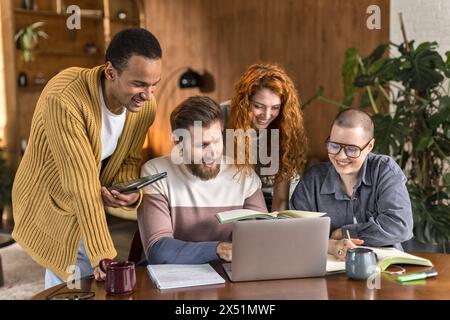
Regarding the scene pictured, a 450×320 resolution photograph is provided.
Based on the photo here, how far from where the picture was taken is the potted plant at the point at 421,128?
3.08 m

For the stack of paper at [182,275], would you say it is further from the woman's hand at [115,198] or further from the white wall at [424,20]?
the white wall at [424,20]

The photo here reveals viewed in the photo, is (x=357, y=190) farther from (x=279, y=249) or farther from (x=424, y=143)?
(x=424, y=143)

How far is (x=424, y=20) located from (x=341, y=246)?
2.31 metres

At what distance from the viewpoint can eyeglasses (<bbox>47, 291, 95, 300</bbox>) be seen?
1.49 meters

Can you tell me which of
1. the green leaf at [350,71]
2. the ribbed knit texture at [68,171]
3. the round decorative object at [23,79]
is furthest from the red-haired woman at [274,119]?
the round decorative object at [23,79]

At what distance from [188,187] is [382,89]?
6.22ft

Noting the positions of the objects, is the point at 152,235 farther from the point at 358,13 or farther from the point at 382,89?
the point at 358,13

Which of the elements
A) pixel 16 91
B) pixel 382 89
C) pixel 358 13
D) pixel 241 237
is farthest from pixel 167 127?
pixel 241 237

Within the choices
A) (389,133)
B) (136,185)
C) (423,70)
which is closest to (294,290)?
(136,185)

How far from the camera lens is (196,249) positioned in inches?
70.1

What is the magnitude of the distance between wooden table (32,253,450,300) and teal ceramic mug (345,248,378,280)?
0.07ft

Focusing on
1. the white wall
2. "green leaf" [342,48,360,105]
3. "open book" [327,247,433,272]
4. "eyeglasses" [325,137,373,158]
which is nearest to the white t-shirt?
"eyeglasses" [325,137,373,158]

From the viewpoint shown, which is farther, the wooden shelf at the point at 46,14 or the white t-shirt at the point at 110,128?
the wooden shelf at the point at 46,14

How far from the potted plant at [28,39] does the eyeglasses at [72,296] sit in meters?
4.90
